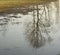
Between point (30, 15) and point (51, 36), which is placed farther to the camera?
point (30, 15)

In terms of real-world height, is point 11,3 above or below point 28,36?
above

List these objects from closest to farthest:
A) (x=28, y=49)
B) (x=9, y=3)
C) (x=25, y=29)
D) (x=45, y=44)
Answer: (x=28, y=49) → (x=45, y=44) → (x=25, y=29) → (x=9, y=3)

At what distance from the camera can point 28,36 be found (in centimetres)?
1300

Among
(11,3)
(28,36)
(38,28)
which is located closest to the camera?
(28,36)

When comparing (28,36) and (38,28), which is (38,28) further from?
(28,36)

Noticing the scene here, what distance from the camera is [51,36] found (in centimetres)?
1251

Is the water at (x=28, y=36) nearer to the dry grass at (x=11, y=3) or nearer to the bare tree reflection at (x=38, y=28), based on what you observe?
the bare tree reflection at (x=38, y=28)

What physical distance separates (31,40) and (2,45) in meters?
1.55

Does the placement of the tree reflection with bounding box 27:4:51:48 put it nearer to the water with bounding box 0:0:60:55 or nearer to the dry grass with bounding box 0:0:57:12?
the water with bounding box 0:0:60:55

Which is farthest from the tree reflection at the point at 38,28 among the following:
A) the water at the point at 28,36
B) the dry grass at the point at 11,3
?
the dry grass at the point at 11,3

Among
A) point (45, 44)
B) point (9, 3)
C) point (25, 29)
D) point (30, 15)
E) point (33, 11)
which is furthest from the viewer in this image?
point (9, 3)

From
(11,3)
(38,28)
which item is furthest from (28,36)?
(11,3)

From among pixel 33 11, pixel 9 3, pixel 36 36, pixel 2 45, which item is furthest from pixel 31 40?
pixel 9 3

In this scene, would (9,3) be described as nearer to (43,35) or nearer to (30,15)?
(30,15)
